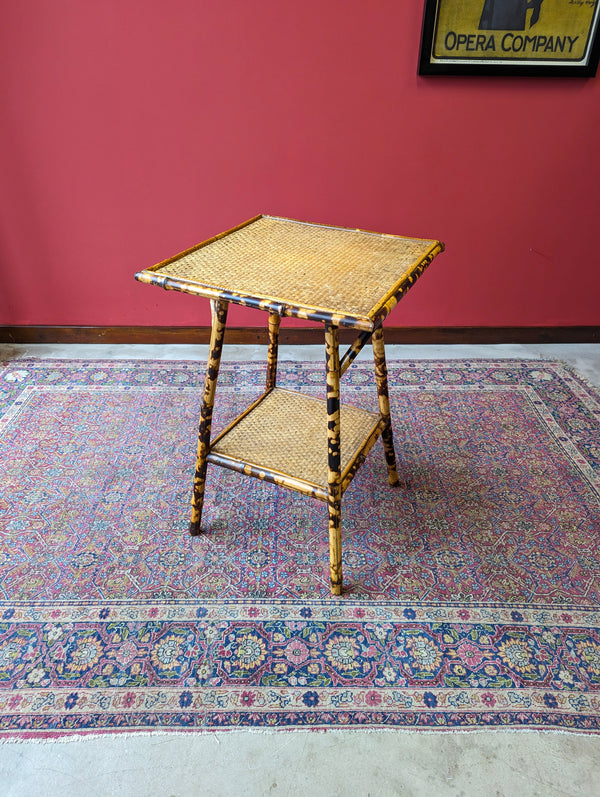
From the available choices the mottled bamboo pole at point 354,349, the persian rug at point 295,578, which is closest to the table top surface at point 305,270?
the mottled bamboo pole at point 354,349

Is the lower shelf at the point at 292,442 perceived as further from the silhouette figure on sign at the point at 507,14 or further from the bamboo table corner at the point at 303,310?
the silhouette figure on sign at the point at 507,14

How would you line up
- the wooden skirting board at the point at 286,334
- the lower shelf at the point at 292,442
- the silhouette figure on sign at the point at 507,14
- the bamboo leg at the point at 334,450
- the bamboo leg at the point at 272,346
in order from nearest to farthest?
1. the bamboo leg at the point at 334,450
2. the lower shelf at the point at 292,442
3. the bamboo leg at the point at 272,346
4. the silhouette figure on sign at the point at 507,14
5. the wooden skirting board at the point at 286,334

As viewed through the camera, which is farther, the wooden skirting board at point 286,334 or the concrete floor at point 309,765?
the wooden skirting board at point 286,334

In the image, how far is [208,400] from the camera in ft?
5.02

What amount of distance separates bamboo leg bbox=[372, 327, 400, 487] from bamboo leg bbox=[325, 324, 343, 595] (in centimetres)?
32

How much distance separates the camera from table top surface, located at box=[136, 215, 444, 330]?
3.94ft

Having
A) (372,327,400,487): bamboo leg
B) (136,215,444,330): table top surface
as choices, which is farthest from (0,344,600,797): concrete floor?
(136,215,444,330): table top surface

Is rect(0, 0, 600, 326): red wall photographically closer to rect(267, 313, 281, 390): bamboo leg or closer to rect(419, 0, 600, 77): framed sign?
rect(419, 0, 600, 77): framed sign

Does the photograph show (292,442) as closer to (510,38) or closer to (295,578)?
(295,578)

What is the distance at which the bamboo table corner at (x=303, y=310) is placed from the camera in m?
1.25

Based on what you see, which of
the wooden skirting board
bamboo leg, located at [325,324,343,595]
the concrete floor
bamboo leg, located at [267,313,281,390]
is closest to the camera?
the concrete floor

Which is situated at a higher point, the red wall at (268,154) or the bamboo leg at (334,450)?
the red wall at (268,154)

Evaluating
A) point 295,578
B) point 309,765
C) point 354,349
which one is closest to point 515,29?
point 354,349

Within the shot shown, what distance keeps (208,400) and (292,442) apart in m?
0.32
